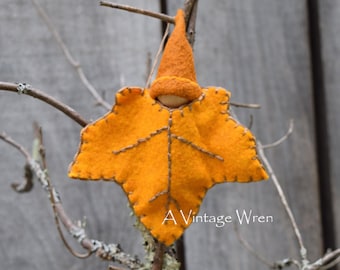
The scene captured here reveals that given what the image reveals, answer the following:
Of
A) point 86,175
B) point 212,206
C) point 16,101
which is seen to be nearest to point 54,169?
point 16,101

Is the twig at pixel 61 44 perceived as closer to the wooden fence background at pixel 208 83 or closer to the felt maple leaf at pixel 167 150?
the wooden fence background at pixel 208 83

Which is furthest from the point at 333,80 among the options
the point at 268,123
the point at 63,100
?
the point at 63,100

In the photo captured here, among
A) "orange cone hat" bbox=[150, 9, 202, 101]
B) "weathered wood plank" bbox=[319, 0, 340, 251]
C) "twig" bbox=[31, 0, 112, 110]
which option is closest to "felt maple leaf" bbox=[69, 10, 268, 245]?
"orange cone hat" bbox=[150, 9, 202, 101]

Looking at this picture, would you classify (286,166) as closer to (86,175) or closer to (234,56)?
(234,56)

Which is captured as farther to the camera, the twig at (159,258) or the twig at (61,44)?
the twig at (61,44)

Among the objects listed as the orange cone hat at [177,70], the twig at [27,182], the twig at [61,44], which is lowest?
the twig at [27,182]

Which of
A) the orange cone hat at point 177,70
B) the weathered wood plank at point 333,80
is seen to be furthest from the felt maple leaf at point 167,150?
the weathered wood plank at point 333,80

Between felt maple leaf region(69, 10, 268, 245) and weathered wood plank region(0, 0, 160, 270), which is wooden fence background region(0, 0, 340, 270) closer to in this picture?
weathered wood plank region(0, 0, 160, 270)
